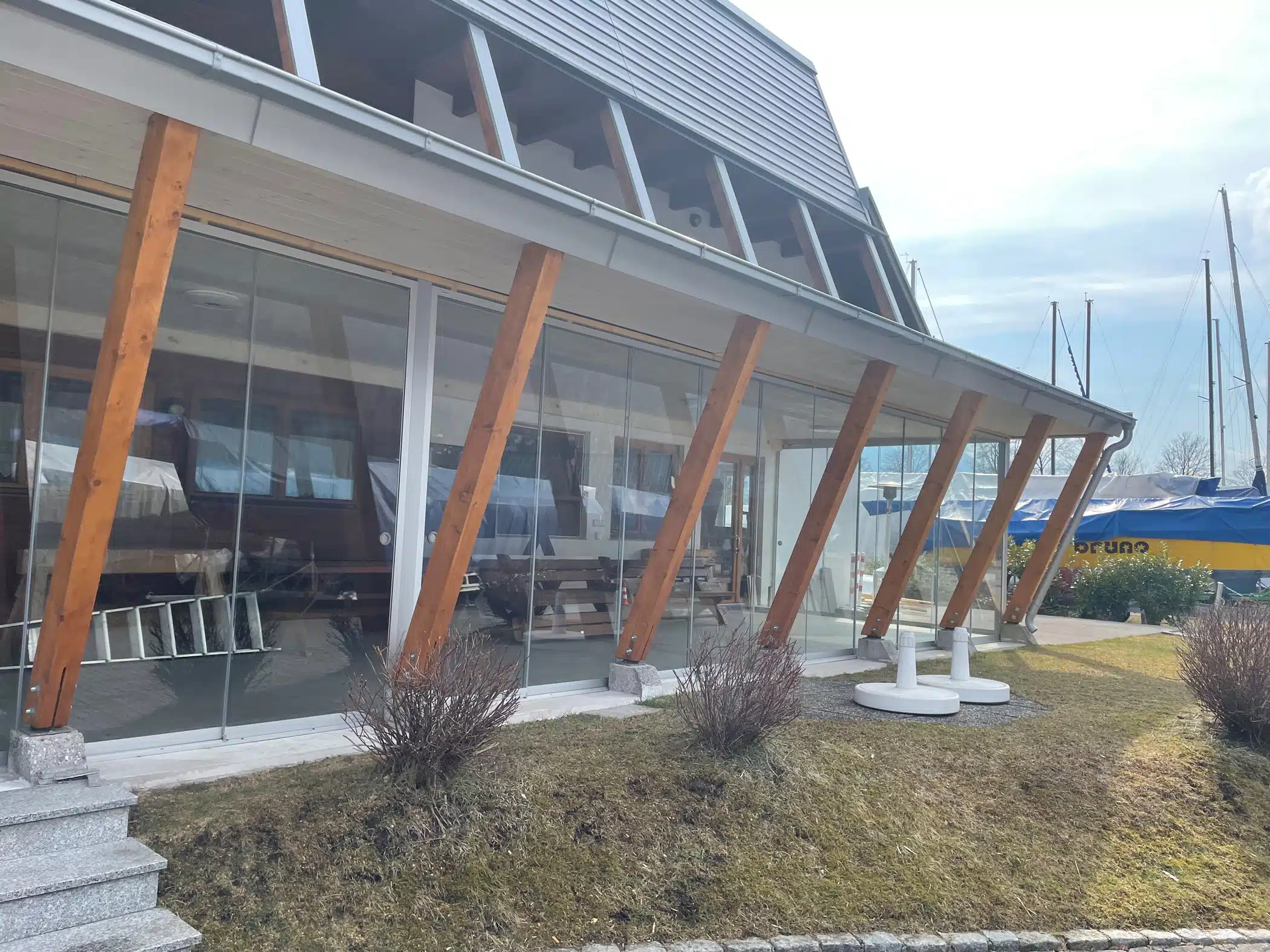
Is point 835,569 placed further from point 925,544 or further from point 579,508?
point 579,508

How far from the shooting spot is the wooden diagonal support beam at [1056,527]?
13695mm

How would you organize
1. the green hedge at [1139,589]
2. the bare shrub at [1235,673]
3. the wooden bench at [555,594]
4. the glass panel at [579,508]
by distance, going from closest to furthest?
the bare shrub at [1235,673] → the wooden bench at [555,594] → the glass panel at [579,508] → the green hedge at [1139,589]

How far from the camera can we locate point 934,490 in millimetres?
11359

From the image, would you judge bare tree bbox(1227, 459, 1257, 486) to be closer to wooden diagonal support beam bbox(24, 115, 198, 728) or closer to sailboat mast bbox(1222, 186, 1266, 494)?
sailboat mast bbox(1222, 186, 1266, 494)

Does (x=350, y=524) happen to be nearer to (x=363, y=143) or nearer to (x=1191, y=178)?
(x=363, y=143)

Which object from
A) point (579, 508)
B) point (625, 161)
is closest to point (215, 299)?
point (625, 161)

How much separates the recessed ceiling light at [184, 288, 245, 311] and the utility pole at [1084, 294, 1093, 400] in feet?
154

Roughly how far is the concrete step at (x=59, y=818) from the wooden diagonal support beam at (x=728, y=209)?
249 inches

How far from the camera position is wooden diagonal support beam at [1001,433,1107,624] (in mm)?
13695

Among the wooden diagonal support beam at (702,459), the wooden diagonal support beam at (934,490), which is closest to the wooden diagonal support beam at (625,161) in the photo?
the wooden diagonal support beam at (702,459)

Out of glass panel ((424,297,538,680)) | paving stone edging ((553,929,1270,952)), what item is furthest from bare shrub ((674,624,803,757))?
glass panel ((424,297,538,680))

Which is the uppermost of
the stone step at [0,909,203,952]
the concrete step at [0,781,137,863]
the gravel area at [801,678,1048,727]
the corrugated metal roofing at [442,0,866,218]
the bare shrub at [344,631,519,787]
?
the corrugated metal roofing at [442,0,866,218]

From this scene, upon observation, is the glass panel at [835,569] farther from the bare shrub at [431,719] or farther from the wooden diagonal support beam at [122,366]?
the wooden diagonal support beam at [122,366]

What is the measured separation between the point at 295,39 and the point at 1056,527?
40.0 ft
